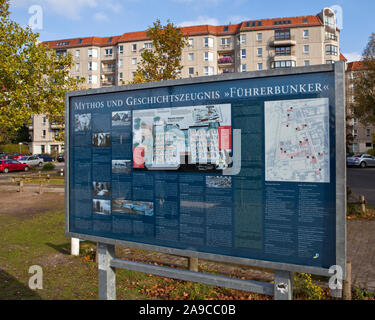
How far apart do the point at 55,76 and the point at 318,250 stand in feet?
67.2

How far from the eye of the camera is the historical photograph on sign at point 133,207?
3.75 m

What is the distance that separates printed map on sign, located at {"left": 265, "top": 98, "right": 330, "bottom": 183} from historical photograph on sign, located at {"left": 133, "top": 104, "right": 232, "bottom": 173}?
0.40 metres

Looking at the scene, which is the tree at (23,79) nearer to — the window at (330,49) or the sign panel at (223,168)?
the sign panel at (223,168)

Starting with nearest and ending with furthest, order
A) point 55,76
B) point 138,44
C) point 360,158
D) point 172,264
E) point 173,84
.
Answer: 1. point 173,84
2. point 172,264
3. point 55,76
4. point 360,158
5. point 138,44

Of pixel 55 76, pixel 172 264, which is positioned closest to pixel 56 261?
pixel 172 264

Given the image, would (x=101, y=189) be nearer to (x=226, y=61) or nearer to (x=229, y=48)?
(x=226, y=61)

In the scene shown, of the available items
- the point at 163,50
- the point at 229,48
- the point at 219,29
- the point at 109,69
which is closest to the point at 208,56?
the point at 229,48

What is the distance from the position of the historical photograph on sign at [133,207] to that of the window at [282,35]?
67.6 meters

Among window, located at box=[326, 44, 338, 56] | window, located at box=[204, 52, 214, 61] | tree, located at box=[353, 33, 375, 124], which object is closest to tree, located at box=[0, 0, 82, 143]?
tree, located at box=[353, 33, 375, 124]

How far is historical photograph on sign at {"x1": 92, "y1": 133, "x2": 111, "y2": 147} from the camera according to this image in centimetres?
409

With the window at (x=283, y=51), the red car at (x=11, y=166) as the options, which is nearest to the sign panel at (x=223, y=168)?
the red car at (x=11, y=166)

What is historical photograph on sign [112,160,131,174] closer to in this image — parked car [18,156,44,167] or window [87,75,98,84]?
parked car [18,156,44,167]
